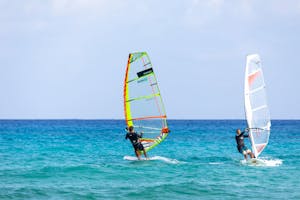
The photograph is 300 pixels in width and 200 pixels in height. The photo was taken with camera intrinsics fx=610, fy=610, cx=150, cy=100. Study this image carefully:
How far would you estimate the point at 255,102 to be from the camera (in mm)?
22625

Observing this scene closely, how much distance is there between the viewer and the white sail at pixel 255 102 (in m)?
22.3

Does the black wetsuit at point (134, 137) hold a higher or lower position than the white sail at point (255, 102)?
lower

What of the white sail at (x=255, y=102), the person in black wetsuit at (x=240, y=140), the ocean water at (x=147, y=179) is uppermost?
the white sail at (x=255, y=102)

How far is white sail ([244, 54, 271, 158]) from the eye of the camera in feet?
73.0

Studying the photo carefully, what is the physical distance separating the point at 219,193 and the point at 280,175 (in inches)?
164

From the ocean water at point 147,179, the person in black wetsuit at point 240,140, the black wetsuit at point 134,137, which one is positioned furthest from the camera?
the black wetsuit at point 134,137

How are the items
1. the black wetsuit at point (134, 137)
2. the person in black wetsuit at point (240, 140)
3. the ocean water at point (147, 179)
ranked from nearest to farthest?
the ocean water at point (147, 179)
the person in black wetsuit at point (240, 140)
the black wetsuit at point (134, 137)

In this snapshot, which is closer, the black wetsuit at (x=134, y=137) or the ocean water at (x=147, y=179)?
the ocean water at (x=147, y=179)

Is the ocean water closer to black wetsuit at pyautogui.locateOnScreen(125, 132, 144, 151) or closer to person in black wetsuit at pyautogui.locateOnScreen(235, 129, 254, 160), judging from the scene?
person in black wetsuit at pyautogui.locateOnScreen(235, 129, 254, 160)

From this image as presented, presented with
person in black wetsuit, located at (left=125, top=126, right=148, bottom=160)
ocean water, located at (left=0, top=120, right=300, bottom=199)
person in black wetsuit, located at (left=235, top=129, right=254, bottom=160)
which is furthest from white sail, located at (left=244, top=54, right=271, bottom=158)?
person in black wetsuit, located at (left=125, top=126, right=148, bottom=160)

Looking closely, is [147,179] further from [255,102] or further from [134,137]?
[255,102]

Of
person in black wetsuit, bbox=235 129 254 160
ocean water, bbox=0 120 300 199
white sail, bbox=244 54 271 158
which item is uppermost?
white sail, bbox=244 54 271 158

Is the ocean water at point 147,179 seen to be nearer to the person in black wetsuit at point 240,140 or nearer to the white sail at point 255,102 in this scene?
the person in black wetsuit at point 240,140

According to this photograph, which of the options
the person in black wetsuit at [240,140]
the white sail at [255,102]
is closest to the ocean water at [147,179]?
the person in black wetsuit at [240,140]
